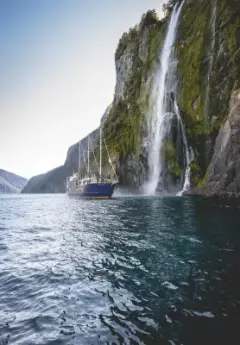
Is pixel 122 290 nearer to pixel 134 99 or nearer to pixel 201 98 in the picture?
pixel 201 98

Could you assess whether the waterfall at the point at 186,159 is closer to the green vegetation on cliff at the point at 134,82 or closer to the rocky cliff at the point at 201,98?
the rocky cliff at the point at 201,98

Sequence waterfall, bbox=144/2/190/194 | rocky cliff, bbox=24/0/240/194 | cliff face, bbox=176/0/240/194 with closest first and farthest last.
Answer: rocky cliff, bbox=24/0/240/194 → cliff face, bbox=176/0/240/194 → waterfall, bbox=144/2/190/194

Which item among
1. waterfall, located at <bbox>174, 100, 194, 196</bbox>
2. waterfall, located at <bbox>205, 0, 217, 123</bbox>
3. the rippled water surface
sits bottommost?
the rippled water surface

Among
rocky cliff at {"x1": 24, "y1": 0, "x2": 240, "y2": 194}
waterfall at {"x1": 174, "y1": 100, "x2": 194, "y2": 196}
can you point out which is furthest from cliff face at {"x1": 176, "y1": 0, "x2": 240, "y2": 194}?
waterfall at {"x1": 174, "y1": 100, "x2": 194, "y2": 196}

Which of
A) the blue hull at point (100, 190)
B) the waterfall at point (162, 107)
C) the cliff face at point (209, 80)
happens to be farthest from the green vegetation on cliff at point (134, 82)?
the cliff face at point (209, 80)

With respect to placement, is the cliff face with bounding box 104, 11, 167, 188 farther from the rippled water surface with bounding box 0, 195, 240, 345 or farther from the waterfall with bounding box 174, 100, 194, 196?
the rippled water surface with bounding box 0, 195, 240, 345

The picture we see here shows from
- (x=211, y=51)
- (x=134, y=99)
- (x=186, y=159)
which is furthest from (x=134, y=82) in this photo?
(x=186, y=159)

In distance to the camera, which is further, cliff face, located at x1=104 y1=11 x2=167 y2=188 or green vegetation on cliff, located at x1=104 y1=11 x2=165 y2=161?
green vegetation on cliff, located at x1=104 y1=11 x2=165 y2=161

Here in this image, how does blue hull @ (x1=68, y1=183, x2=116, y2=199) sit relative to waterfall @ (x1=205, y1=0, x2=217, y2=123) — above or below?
below
